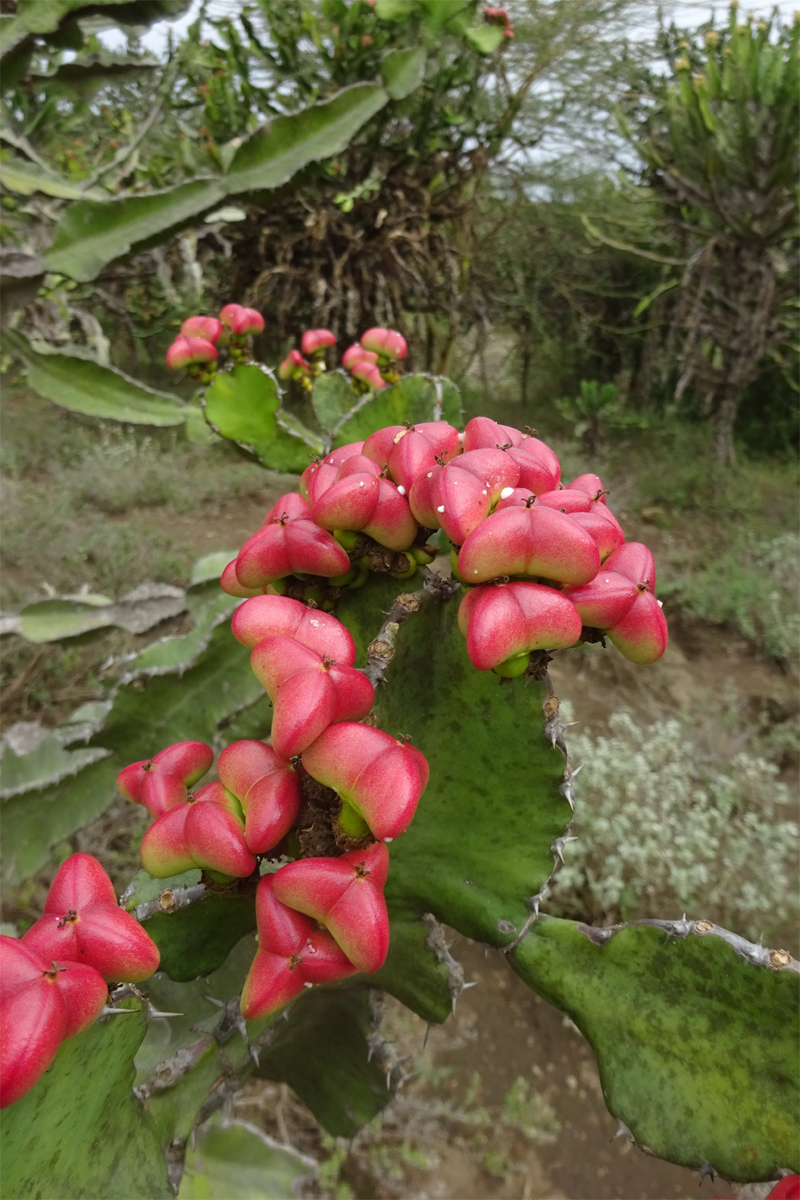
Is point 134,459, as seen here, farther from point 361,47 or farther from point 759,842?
point 759,842

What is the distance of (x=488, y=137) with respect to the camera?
4184 millimetres

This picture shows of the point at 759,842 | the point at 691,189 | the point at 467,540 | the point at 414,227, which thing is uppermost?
the point at 691,189

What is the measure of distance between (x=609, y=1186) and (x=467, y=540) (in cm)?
166

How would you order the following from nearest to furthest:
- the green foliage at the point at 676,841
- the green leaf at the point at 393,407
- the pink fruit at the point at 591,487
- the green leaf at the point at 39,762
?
1. the pink fruit at the point at 591,487
2. the green leaf at the point at 393,407
3. the green leaf at the point at 39,762
4. the green foliage at the point at 676,841

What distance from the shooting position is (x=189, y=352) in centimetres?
130

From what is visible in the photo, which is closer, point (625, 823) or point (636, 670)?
point (625, 823)

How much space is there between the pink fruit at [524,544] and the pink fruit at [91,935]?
0.32m

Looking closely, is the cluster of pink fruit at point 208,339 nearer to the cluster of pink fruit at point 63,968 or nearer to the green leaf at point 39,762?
the green leaf at point 39,762

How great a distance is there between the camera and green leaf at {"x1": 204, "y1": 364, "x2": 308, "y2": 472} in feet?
4.47

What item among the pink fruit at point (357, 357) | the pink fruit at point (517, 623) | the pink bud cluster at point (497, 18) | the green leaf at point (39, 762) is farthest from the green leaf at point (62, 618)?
the pink bud cluster at point (497, 18)

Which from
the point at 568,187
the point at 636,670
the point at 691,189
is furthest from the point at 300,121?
the point at 568,187

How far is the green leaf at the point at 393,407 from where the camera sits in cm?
111

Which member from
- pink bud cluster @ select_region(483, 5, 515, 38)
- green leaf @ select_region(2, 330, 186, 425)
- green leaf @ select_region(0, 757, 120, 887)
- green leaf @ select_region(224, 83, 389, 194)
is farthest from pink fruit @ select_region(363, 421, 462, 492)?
pink bud cluster @ select_region(483, 5, 515, 38)

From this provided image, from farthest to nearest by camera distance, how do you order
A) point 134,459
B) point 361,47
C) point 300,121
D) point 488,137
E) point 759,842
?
point 134,459 < point 488,137 < point 361,47 < point 759,842 < point 300,121
